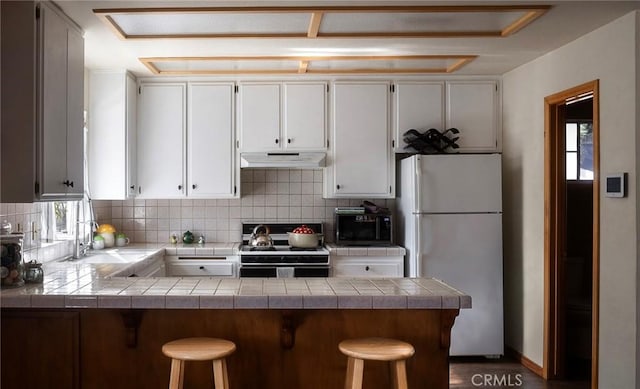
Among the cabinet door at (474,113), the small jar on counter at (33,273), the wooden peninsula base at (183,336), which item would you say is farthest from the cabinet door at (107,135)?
the cabinet door at (474,113)

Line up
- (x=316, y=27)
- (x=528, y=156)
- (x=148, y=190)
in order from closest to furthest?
(x=316, y=27) < (x=528, y=156) < (x=148, y=190)

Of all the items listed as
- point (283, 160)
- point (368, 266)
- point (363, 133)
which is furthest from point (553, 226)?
point (283, 160)

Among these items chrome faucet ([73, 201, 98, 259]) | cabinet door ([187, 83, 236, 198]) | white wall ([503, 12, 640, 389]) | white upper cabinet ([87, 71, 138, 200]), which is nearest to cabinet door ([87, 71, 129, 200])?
white upper cabinet ([87, 71, 138, 200])

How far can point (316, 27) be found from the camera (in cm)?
308

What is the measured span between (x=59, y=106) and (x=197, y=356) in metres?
1.63

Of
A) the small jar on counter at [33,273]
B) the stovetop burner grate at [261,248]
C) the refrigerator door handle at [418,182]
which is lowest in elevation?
the stovetop burner grate at [261,248]

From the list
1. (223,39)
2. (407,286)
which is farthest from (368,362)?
(223,39)

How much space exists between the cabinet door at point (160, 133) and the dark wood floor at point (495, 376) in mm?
2705

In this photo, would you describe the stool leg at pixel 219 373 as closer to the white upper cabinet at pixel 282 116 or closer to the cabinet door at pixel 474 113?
the white upper cabinet at pixel 282 116

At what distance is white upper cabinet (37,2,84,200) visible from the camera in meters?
2.68

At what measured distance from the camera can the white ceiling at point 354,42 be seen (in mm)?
2766

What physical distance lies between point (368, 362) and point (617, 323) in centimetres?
150

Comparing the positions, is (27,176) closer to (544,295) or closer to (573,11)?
(573,11)

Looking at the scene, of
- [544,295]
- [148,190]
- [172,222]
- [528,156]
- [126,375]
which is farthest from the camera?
[172,222]
